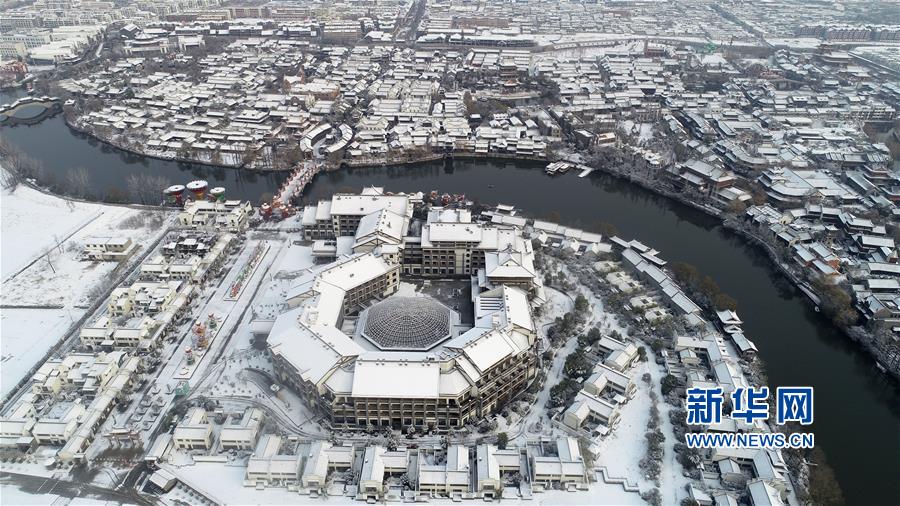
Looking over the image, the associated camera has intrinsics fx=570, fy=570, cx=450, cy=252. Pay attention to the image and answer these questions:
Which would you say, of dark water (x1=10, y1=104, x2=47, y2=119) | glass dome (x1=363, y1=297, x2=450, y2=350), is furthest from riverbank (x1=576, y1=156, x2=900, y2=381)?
dark water (x1=10, y1=104, x2=47, y2=119)

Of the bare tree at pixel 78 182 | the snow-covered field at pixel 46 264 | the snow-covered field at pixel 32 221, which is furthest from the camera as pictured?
the bare tree at pixel 78 182

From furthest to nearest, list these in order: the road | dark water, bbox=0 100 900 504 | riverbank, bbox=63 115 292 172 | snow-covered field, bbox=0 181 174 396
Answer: riverbank, bbox=63 115 292 172 < snow-covered field, bbox=0 181 174 396 < dark water, bbox=0 100 900 504 < the road

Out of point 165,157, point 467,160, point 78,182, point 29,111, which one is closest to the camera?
point 78,182

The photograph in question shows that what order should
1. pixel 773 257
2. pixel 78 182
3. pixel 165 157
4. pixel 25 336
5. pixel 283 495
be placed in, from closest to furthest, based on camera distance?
pixel 283 495, pixel 25 336, pixel 773 257, pixel 78 182, pixel 165 157

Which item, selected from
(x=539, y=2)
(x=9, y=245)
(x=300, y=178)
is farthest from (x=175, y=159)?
(x=539, y=2)

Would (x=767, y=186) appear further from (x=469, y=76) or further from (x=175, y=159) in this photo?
(x=175, y=159)

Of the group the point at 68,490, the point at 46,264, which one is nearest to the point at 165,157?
the point at 46,264

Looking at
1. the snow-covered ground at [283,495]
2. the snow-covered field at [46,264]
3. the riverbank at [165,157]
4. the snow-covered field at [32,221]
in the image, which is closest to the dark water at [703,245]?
the riverbank at [165,157]

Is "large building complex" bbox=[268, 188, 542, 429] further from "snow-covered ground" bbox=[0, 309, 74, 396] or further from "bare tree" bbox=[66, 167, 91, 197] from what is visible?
"bare tree" bbox=[66, 167, 91, 197]

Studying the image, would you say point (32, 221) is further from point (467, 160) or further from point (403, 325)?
point (467, 160)

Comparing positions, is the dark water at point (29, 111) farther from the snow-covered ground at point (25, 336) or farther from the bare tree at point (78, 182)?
the snow-covered ground at point (25, 336)
